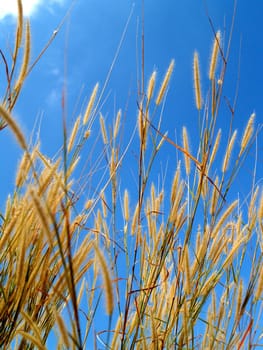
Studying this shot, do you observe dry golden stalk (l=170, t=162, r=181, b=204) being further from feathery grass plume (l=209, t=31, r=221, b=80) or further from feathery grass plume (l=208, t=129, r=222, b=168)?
feathery grass plume (l=209, t=31, r=221, b=80)

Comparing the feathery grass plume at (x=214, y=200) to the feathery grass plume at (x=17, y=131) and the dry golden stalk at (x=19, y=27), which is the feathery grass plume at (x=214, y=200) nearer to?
the dry golden stalk at (x=19, y=27)

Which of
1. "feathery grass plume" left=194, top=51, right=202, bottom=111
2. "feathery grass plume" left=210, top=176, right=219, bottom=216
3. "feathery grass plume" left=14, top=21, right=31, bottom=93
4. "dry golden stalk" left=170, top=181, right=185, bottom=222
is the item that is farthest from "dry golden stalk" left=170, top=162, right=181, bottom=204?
"feathery grass plume" left=14, top=21, right=31, bottom=93

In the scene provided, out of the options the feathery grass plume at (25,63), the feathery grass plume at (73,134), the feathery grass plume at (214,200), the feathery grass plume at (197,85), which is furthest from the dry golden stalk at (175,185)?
the feathery grass plume at (25,63)

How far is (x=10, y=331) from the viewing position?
0.95 metres

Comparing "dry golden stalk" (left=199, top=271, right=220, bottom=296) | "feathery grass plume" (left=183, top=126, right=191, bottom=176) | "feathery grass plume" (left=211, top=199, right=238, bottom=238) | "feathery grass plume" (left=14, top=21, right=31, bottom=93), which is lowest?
"dry golden stalk" (left=199, top=271, right=220, bottom=296)

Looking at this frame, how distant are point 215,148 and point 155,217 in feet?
1.20

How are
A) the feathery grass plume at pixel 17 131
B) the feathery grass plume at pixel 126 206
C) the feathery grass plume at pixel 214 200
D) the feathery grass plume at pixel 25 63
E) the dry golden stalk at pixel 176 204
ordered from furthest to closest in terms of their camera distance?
1. the feathery grass plume at pixel 126 206
2. the feathery grass plume at pixel 214 200
3. the dry golden stalk at pixel 176 204
4. the feathery grass plume at pixel 25 63
5. the feathery grass plume at pixel 17 131

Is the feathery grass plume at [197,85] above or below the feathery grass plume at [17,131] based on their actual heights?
above

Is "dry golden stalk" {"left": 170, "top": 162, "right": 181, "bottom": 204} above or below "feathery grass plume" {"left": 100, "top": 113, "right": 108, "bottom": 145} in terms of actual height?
below

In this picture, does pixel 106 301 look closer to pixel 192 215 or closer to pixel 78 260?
pixel 78 260

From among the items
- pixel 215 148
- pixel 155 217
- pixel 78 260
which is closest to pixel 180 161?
pixel 155 217

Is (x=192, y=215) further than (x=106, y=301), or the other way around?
(x=192, y=215)

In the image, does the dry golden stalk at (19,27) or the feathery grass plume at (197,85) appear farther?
the feathery grass plume at (197,85)

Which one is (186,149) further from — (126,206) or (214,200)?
(126,206)
